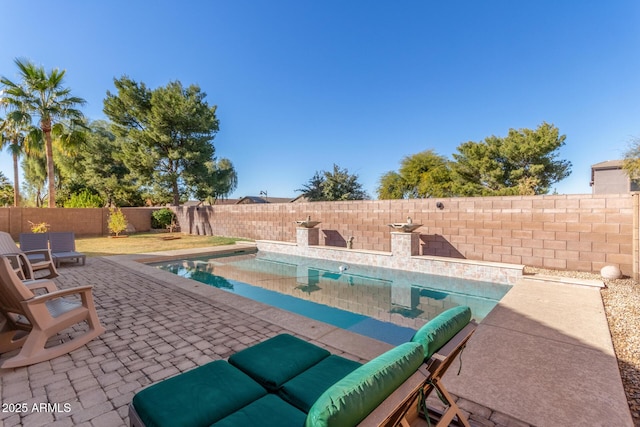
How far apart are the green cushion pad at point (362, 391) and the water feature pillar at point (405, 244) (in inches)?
303

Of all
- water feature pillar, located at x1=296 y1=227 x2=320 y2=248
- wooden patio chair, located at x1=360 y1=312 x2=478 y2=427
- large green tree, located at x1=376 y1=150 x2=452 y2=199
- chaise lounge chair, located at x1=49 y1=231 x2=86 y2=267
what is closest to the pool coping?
wooden patio chair, located at x1=360 y1=312 x2=478 y2=427

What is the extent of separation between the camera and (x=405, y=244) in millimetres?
8516

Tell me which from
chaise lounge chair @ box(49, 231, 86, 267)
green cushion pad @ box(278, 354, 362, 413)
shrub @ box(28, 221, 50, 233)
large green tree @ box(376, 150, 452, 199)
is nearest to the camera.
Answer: green cushion pad @ box(278, 354, 362, 413)

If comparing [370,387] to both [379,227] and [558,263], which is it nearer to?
[558,263]

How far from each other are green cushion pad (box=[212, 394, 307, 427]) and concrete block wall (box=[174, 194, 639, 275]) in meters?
7.96

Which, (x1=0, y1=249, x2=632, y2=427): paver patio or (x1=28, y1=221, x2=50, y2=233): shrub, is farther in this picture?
(x1=28, y1=221, x2=50, y2=233): shrub

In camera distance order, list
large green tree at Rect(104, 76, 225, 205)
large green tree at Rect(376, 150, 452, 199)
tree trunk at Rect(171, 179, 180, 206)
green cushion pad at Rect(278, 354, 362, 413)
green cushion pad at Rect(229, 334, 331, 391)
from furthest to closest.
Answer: large green tree at Rect(376, 150, 452, 199), tree trunk at Rect(171, 179, 180, 206), large green tree at Rect(104, 76, 225, 205), green cushion pad at Rect(229, 334, 331, 391), green cushion pad at Rect(278, 354, 362, 413)

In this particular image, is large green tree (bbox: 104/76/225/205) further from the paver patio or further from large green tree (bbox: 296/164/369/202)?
the paver patio

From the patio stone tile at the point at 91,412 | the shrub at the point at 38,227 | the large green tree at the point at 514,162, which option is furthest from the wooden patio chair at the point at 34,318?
the large green tree at the point at 514,162

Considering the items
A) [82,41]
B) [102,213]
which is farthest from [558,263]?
[102,213]

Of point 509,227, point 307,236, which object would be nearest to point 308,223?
point 307,236

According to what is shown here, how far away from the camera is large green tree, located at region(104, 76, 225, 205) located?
17031 millimetres

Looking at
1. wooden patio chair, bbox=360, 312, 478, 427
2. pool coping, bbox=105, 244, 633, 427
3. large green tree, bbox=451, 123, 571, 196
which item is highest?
large green tree, bbox=451, 123, 571, 196

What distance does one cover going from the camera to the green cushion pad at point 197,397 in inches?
52.4
